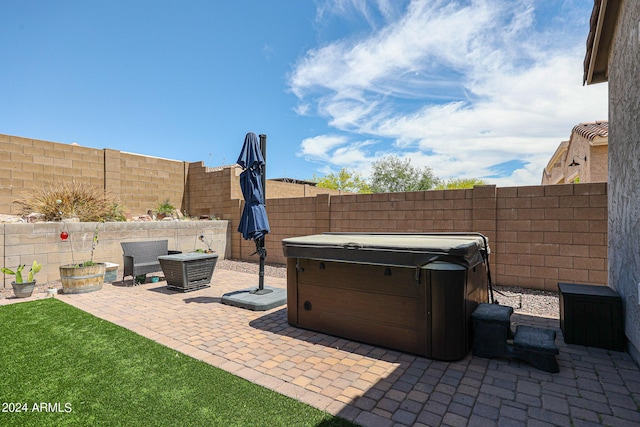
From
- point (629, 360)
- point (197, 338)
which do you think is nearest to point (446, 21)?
point (629, 360)

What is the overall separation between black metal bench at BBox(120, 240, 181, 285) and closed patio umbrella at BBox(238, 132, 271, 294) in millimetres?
3025

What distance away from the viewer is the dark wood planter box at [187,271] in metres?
6.36

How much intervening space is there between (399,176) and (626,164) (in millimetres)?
22915

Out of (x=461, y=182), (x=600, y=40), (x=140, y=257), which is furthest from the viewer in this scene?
(x=461, y=182)

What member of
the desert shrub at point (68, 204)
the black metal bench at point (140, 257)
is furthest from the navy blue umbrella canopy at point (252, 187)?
the desert shrub at point (68, 204)

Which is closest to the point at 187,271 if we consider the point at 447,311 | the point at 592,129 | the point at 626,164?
the point at 447,311

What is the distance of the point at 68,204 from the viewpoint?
8359mm

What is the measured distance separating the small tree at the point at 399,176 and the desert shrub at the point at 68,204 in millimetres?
19943

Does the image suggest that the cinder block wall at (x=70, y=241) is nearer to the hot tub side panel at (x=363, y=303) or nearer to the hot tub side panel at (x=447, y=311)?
the hot tub side panel at (x=363, y=303)

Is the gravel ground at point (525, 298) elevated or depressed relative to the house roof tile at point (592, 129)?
depressed

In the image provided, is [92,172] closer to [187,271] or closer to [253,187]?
[187,271]

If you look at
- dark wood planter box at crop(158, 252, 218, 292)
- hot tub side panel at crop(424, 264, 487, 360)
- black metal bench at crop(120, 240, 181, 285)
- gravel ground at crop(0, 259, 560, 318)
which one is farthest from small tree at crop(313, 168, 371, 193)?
hot tub side panel at crop(424, 264, 487, 360)

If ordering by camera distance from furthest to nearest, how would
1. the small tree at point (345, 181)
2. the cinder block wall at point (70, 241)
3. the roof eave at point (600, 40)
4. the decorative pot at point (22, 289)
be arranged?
the small tree at point (345, 181) → the cinder block wall at point (70, 241) → the decorative pot at point (22, 289) → the roof eave at point (600, 40)

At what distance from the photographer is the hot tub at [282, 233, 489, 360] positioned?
3.10 m
